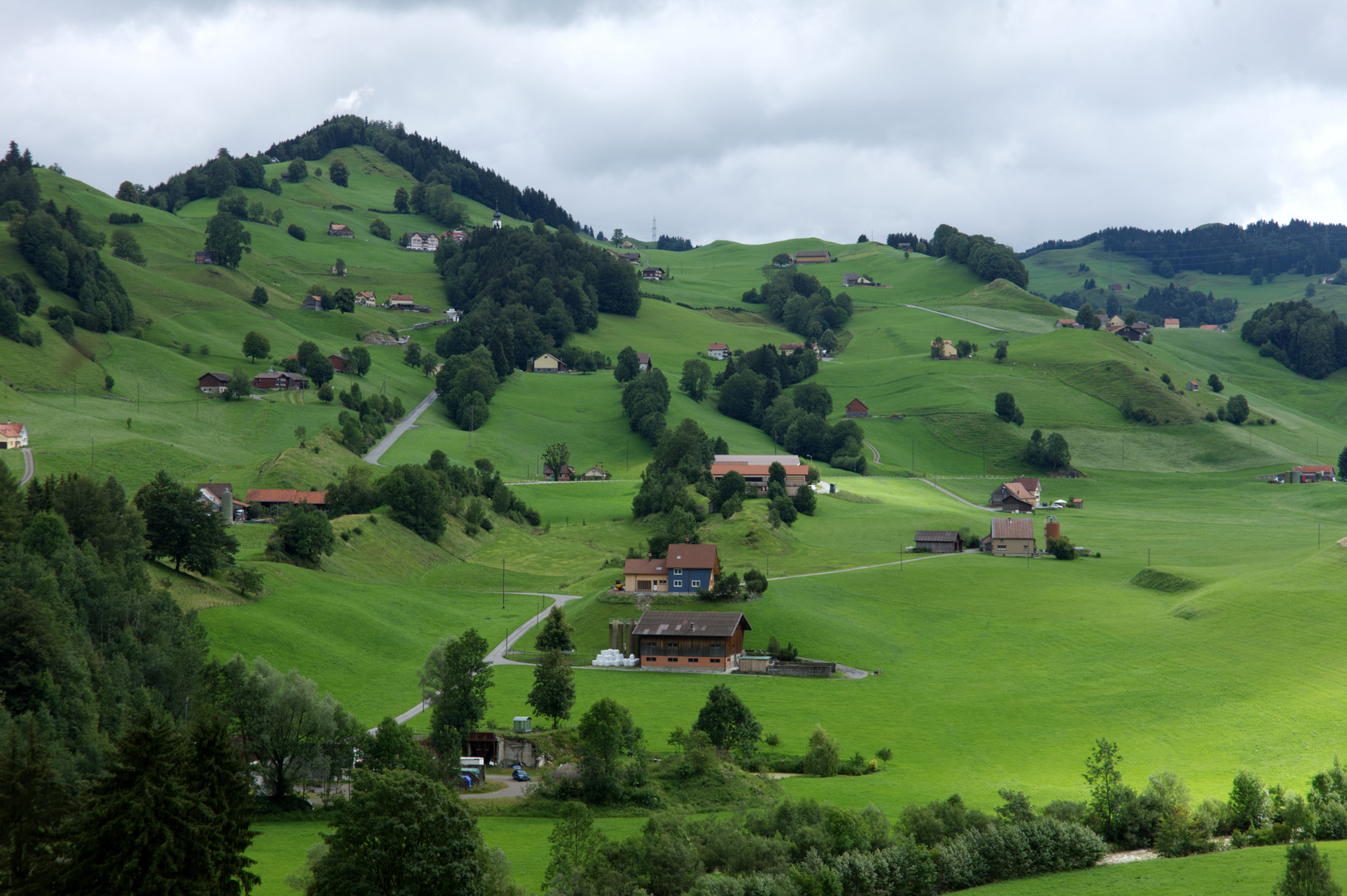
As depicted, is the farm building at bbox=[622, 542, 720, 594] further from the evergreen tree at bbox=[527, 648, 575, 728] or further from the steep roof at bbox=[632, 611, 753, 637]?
the evergreen tree at bbox=[527, 648, 575, 728]

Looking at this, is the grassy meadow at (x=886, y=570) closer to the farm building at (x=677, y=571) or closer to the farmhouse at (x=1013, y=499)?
the farm building at (x=677, y=571)

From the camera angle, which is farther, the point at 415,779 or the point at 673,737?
the point at 673,737

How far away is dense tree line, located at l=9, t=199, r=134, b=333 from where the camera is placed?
141875 millimetres

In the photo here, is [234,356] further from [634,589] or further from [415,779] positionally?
[415,779]

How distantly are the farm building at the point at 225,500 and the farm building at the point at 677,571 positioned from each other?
37013mm

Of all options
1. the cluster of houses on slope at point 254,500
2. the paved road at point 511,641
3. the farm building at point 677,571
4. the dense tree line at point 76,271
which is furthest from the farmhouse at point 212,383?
the farm building at point 677,571

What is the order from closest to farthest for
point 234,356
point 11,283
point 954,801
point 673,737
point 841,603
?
point 954,801 → point 673,737 → point 841,603 → point 11,283 → point 234,356

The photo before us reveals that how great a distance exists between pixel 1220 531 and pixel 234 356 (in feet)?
412

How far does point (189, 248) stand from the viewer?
7854 inches

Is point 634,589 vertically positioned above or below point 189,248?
below

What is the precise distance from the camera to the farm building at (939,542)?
98.7 m

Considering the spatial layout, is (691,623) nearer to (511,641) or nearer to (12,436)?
(511,641)

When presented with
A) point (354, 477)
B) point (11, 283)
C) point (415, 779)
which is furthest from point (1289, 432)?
point (11, 283)

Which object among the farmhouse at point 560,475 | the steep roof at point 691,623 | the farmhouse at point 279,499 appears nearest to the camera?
the steep roof at point 691,623
